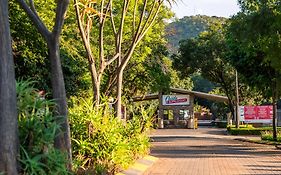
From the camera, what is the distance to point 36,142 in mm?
7797

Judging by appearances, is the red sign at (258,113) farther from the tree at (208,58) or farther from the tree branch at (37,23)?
the tree branch at (37,23)

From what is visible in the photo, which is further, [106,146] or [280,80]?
[280,80]

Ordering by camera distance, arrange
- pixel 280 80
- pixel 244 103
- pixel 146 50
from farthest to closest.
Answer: pixel 244 103 → pixel 146 50 → pixel 280 80

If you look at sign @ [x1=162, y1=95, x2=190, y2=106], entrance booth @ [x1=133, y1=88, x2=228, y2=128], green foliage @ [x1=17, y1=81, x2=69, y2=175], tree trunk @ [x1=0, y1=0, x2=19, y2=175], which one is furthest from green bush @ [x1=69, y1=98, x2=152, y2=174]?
sign @ [x1=162, y1=95, x2=190, y2=106]

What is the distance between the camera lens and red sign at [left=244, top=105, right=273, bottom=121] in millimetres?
53281

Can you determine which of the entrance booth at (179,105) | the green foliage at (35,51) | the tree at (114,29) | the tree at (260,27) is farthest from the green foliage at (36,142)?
the entrance booth at (179,105)

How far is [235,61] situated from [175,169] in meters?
17.8

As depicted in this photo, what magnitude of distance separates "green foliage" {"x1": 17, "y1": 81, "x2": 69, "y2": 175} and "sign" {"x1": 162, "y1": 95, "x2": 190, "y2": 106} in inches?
2299

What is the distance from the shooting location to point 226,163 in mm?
19609

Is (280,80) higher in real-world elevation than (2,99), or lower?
higher

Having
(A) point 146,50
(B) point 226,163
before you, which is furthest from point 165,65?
(B) point 226,163

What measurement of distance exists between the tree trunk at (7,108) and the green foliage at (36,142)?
0.24m

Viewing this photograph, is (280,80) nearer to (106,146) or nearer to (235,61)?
(235,61)

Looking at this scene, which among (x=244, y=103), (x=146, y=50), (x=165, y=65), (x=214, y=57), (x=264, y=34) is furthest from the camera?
(x=244, y=103)
